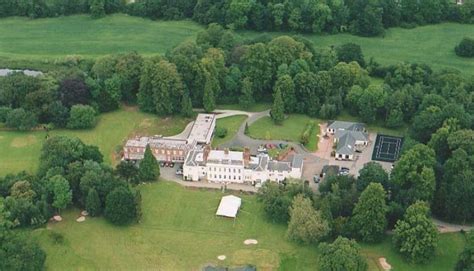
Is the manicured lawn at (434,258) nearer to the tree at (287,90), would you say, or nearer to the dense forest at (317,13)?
the tree at (287,90)

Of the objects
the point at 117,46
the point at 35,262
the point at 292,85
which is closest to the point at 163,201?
the point at 35,262

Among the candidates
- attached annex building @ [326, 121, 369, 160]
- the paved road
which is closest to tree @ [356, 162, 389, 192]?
attached annex building @ [326, 121, 369, 160]

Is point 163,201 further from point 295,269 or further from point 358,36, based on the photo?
point 358,36

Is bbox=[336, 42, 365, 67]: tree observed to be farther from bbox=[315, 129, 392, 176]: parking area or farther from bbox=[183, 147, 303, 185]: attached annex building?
bbox=[183, 147, 303, 185]: attached annex building

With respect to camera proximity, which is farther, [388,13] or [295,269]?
[388,13]

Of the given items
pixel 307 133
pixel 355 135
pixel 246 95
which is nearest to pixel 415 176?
pixel 355 135
